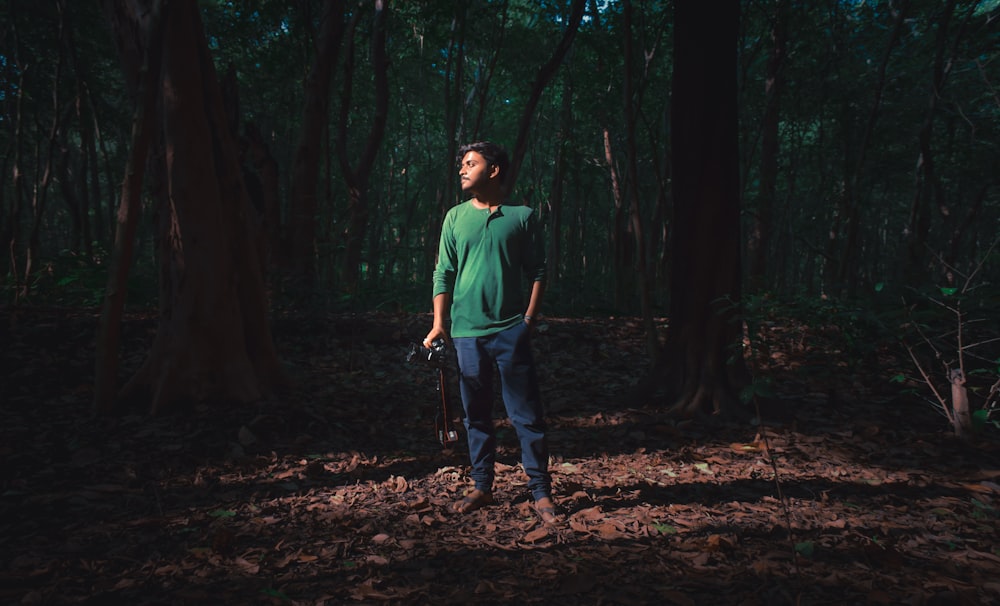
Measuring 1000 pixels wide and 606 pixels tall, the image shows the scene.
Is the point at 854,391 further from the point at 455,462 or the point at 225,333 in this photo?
the point at 225,333

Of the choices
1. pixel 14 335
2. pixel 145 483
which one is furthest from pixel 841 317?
pixel 14 335

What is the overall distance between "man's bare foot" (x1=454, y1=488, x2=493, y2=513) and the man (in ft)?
1.00

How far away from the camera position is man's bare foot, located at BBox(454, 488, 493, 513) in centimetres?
344

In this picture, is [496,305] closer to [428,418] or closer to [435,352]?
[435,352]

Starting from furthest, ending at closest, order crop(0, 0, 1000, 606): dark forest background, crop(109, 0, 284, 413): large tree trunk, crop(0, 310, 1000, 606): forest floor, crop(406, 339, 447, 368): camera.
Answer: crop(109, 0, 284, 413): large tree trunk, crop(406, 339, 447, 368): camera, crop(0, 0, 1000, 606): dark forest background, crop(0, 310, 1000, 606): forest floor

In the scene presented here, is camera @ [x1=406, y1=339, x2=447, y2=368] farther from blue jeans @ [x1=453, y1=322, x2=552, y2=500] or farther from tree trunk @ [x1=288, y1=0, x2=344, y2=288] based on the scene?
tree trunk @ [x1=288, y1=0, x2=344, y2=288]

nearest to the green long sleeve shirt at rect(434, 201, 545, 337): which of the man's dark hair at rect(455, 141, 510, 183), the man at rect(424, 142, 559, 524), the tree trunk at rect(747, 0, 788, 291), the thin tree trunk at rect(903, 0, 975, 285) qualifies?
the man at rect(424, 142, 559, 524)

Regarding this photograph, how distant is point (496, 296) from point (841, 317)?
164 inches

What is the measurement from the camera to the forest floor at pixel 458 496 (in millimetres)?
2561

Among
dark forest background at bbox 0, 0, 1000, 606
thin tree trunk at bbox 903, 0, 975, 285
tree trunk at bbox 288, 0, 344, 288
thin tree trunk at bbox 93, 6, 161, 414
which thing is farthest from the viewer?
tree trunk at bbox 288, 0, 344, 288

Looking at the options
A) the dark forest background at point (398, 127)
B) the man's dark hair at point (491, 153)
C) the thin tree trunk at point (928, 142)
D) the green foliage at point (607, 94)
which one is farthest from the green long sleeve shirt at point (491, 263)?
the thin tree trunk at point (928, 142)

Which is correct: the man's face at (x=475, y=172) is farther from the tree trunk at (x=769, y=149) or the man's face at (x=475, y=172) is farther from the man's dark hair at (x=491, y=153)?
the tree trunk at (x=769, y=149)

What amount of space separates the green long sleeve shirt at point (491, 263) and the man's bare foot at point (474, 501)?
0.98 meters

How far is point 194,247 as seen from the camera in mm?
4762
